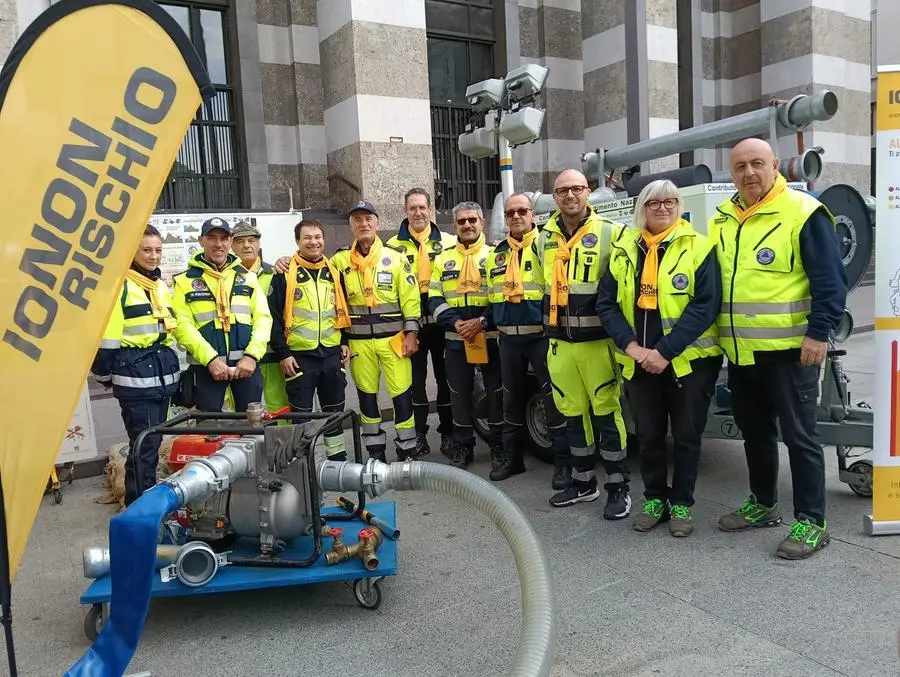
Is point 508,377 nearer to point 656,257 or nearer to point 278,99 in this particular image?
point 656,257

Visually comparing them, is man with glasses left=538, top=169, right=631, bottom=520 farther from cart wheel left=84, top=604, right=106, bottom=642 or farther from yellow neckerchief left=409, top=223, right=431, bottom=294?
cart wheel left=84, top=604, right=106, bottom=642

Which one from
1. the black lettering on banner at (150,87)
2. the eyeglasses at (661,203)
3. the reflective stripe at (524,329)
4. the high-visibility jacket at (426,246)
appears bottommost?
the reflective stripe at (524,329)

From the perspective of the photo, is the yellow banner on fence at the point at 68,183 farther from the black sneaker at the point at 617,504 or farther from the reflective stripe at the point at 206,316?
the black sneaker at the point at 617,504

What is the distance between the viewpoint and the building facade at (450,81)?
32.5 feet

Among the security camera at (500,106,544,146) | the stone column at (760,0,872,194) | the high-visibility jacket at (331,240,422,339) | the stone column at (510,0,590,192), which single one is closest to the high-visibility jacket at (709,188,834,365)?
the high-visibility jacket at (331,240,422,339)

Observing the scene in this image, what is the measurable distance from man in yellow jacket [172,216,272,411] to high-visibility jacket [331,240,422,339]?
69 cm

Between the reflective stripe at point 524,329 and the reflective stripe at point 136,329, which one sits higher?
the reflective stripe at point 136,329

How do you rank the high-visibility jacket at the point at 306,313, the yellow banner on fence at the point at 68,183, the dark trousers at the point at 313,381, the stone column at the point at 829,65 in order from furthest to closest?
the stone column at the point at 829,65 → the dark trousers at the point at 313,381 → the high-visibility jacket at the point at 306,313 → the yellow banner on fence at the point at 68,183

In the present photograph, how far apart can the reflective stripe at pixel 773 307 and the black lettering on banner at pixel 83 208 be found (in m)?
2.89

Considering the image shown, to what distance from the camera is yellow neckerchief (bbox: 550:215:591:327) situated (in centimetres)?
448

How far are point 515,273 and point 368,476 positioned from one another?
7.34 ft

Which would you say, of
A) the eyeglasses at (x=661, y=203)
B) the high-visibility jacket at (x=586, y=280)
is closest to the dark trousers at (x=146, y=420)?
the high-visibility jacket at (x=586, y=280)

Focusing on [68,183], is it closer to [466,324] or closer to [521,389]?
[466,324]

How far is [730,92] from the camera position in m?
15.9
